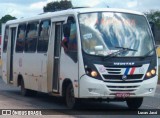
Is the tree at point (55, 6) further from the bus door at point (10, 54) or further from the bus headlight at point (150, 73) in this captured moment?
the bus headlight at point (150, 73)

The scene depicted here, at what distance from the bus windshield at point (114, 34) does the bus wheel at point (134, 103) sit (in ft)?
5.17

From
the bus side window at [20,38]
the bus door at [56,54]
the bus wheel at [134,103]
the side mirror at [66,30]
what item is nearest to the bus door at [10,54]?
the bus side window at [20,38]

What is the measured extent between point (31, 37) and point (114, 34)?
5377 mm

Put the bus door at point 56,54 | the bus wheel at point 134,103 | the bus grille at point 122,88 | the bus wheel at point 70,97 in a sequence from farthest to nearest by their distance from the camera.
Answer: the bus door at point 56,54
the bus wheel at point 134,103
the bus wheel at point 70,97
the bus grille at point 122,88

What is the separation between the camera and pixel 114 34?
52.4ft

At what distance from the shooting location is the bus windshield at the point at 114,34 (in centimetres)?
1567

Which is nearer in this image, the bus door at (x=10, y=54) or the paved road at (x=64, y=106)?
the paved road at (x=64, y=106)

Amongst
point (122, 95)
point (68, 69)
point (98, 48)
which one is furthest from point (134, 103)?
point (98, 48)

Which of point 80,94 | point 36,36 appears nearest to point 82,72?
point 80,94

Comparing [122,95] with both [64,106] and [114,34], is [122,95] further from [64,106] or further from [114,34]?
[64,106]

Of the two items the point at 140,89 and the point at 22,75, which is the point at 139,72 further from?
the point at 22,75

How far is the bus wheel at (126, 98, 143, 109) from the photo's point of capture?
55.0 feet

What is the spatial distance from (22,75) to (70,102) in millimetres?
5774

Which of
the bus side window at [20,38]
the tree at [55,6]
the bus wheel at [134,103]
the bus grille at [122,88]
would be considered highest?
the tree at [55,6]
